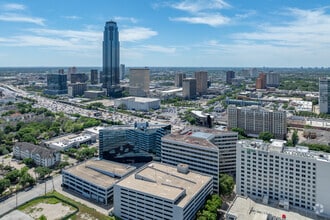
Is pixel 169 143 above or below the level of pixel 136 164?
above

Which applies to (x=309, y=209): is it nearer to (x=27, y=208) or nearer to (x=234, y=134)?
(x=234, y=134)

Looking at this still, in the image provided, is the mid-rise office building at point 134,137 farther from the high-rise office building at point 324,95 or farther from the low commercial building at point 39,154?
the high-rise office building at point 324,95

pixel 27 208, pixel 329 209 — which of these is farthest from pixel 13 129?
pixel 329 209

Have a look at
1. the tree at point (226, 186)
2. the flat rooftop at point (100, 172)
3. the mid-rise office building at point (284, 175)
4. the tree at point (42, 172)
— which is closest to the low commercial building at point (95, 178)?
the flat rooftop at point (100, 172)

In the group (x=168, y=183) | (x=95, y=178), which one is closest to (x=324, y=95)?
(x=168, y=183)

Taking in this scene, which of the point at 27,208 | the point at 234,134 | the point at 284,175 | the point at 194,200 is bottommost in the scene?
the point at 27,208

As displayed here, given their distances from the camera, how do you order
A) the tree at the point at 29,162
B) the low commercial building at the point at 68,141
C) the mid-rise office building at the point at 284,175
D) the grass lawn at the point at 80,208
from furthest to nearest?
the low commercial building at the point at 68,141, the tree at the point at 29,162, the grass lawn at the point at 80,208, the mid-rise office building at the point at 284,175
